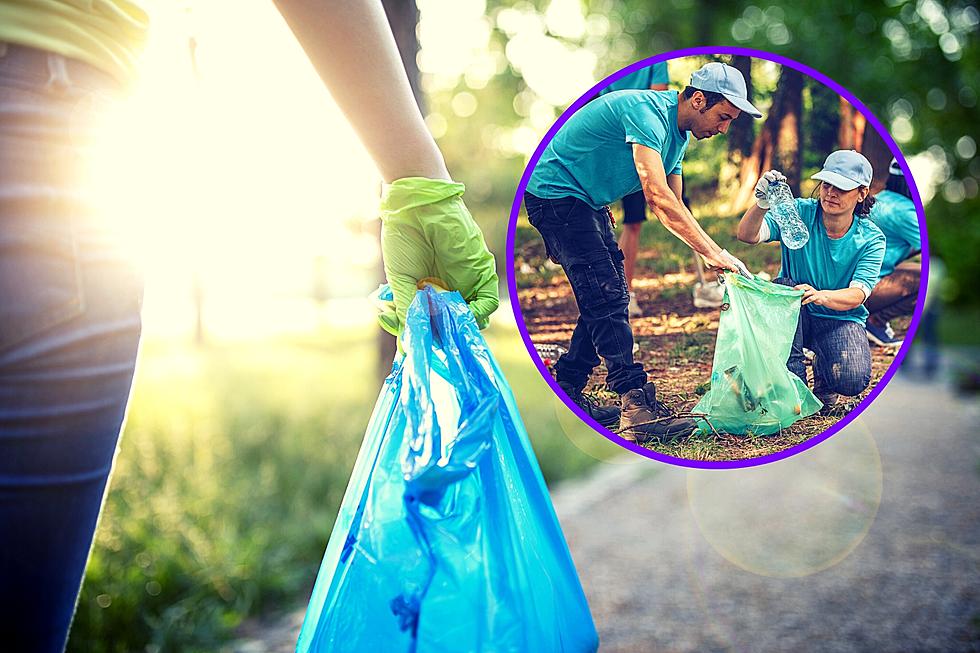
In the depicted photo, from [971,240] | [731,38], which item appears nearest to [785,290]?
[731,38]

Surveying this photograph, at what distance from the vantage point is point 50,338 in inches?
36.5

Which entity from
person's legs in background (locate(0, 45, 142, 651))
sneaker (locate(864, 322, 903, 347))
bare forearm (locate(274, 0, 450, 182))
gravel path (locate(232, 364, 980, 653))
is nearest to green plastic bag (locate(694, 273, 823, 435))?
sneaker (locate(864, 322, 903, 347))

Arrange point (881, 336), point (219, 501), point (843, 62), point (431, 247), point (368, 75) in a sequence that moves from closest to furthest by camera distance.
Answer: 1. point (368, 75)
2. point (431, 247)
3. point (881, 336)
4. point (219, 501)
5. point (843, 62)

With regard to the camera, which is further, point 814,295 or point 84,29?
point 814,295

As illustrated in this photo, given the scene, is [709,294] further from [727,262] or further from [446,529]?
[446,529]

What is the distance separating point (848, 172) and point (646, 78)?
1.26 ft

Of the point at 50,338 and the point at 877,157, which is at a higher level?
the point at 877,157

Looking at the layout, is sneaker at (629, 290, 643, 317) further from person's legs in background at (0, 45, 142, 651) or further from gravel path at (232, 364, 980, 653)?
gravel path at (232, 364, 980, 653)

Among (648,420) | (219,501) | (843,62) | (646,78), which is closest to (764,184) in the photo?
(646,78)

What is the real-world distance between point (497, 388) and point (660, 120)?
542 mm

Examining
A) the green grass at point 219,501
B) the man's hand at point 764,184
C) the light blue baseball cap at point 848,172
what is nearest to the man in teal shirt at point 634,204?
the man's hand at point 764,184

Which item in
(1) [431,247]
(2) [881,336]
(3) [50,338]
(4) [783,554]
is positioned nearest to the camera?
(3) [50,338]

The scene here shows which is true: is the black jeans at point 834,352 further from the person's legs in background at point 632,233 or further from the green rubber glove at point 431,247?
the green rubber glove at point 431,247

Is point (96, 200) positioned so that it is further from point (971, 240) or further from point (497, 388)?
point (971, 240)
